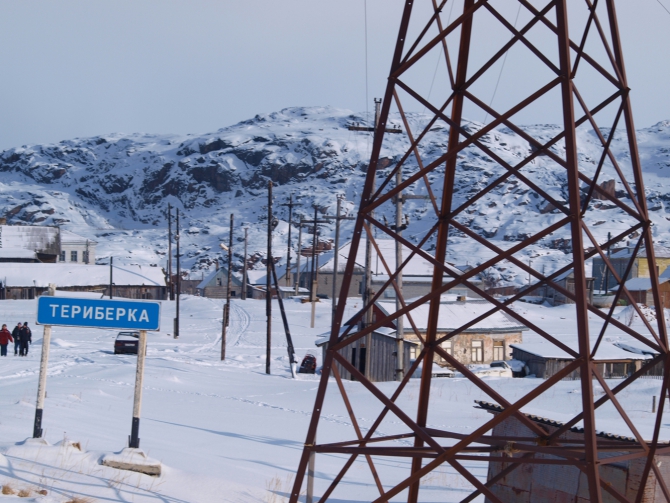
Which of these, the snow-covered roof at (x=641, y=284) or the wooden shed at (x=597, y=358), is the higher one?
the snow-covered roof at (x=641, y=284)

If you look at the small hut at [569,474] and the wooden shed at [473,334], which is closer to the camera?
the small hut at [569,474]

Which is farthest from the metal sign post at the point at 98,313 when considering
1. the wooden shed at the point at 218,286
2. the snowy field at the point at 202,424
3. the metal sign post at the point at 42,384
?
the wooden shed at the point at 218,286

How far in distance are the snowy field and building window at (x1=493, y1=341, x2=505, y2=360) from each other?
10.7 metres

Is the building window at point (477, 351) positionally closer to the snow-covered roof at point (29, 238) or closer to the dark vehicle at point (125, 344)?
the dark vehicle at point (125, 344)

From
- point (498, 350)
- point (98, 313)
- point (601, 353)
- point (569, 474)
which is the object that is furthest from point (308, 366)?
point (569, 474)

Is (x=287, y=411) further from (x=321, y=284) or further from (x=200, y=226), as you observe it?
(x=200, y=226)

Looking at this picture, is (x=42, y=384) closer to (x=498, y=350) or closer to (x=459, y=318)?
(x=459, y=318)

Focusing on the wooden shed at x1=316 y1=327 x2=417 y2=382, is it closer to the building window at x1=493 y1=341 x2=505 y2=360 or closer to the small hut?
the building window at x1=493 y1=341 x2=505 y2=360

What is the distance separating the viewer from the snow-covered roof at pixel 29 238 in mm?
87562

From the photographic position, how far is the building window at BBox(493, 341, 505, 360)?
119 feet

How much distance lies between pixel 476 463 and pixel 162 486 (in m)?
6.41

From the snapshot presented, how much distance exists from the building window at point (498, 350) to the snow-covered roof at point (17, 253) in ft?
200

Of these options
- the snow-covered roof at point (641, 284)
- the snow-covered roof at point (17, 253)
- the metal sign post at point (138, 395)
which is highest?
the snow-covered roof at point (17, 253)

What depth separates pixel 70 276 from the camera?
2830 inches
